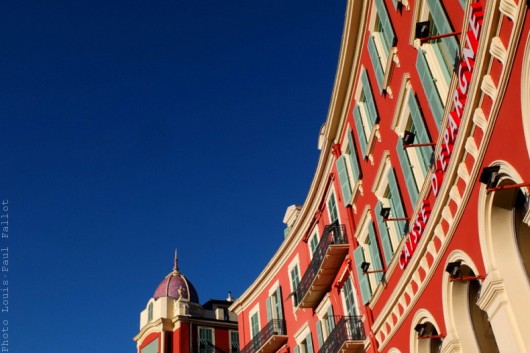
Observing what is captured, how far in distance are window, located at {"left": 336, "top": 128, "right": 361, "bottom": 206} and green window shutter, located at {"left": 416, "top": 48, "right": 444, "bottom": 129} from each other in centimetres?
663

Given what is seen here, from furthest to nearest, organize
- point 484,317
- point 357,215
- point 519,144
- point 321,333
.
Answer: point 321,333 < point 357,215 < point 484,317 < point 519,144

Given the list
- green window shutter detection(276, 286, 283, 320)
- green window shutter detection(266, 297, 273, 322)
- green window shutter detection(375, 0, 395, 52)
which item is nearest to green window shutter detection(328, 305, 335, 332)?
green window shutter detection(276, 286, 283, 320)

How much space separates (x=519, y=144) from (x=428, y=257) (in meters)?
5.40

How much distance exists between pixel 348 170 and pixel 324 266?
161 inches

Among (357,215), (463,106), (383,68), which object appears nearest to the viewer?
(463,106)

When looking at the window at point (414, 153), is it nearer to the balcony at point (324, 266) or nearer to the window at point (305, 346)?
the balcony at point (324, 266)

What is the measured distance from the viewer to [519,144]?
10.2m

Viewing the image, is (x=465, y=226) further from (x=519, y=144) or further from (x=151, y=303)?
(x=151, y=303)

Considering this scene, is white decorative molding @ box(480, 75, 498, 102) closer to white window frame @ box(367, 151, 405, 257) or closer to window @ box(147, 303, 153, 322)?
white window frame @ box(367, 151, 405, 257)

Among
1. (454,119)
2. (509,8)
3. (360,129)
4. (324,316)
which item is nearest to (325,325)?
(324,316)

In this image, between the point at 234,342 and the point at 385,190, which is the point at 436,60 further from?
the point at 234,342

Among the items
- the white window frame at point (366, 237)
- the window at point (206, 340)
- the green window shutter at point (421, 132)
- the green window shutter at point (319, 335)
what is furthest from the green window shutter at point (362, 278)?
the window at point (206, 340)

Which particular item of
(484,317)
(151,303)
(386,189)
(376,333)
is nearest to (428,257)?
(484,317)

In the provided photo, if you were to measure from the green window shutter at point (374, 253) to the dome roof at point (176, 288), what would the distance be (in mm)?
29211
